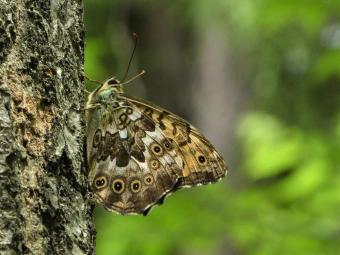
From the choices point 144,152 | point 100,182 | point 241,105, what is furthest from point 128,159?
point 241,105

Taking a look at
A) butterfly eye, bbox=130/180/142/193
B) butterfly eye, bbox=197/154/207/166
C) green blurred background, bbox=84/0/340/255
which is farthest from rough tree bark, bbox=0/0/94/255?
green blurred background, bbox=84/0/340/255

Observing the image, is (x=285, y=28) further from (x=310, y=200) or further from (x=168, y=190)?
(x=168, y=190)

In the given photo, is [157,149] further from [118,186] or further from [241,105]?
[241,105]

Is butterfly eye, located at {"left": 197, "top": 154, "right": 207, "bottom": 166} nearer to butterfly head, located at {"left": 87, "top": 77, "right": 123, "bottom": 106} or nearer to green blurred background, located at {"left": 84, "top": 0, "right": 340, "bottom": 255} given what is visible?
butterfly head, located at {"left": 87, "top": 77, "right": 123, "bottom": 106}

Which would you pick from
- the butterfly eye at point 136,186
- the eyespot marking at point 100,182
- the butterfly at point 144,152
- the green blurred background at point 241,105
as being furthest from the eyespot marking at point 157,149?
the green blurred background at point 241,105

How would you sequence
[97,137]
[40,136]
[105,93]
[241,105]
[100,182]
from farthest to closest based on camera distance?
[241,105]
[105,93]
[97,137]
[100,182]
[40,136]

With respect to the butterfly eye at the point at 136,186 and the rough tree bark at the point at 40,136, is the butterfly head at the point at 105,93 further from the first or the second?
the rough tree bark at the point at 40,136

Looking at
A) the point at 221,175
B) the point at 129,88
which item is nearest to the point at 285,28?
the point at 129,88
